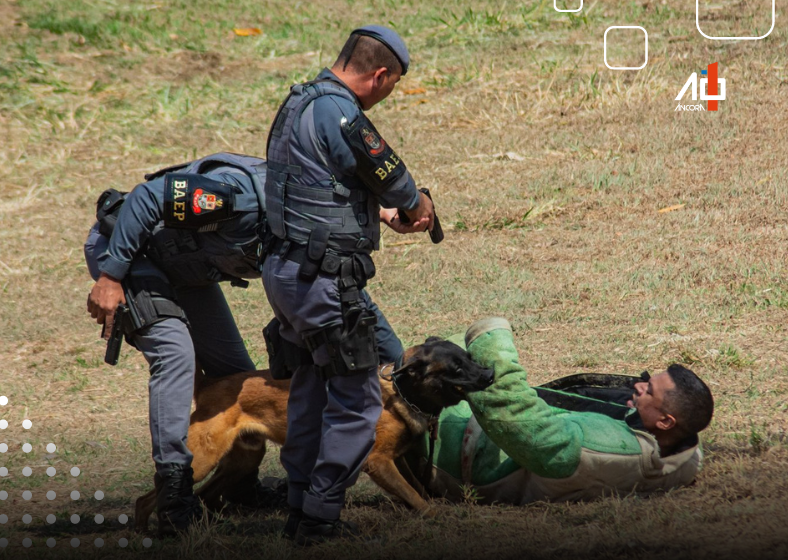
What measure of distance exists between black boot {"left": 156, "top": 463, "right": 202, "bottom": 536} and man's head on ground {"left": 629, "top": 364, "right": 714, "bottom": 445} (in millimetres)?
2074

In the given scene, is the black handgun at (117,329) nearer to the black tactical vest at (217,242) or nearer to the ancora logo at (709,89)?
the black tactical vest at (217,242)

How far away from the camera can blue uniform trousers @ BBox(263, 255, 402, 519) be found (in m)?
3.77

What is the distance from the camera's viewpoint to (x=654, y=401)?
4129mm

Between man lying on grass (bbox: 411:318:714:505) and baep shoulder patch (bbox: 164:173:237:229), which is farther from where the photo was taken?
baep shoulder patch (bbox: 164:173:237:229)

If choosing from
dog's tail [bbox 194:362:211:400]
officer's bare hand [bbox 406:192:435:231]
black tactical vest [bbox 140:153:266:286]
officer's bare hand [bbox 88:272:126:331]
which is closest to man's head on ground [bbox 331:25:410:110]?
officer's bare hand [bbox 406:192:435:231]

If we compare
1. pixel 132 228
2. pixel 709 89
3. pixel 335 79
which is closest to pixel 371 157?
pixel 335 79

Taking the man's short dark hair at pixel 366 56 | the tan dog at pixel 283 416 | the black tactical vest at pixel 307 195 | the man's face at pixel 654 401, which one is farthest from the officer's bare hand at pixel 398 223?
the man's face at pixel 654 401

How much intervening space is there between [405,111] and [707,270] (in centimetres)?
585

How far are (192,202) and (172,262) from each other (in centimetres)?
40

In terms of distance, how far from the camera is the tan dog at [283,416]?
421cm

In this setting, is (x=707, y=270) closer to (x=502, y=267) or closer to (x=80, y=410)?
(x=502, y=267)

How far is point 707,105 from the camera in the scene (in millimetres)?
10984

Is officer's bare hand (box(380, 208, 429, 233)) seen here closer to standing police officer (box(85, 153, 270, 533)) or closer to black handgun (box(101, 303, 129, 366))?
standing police officer (box(85, 153, 270, 533))

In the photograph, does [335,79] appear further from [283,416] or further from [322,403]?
[283,416]
